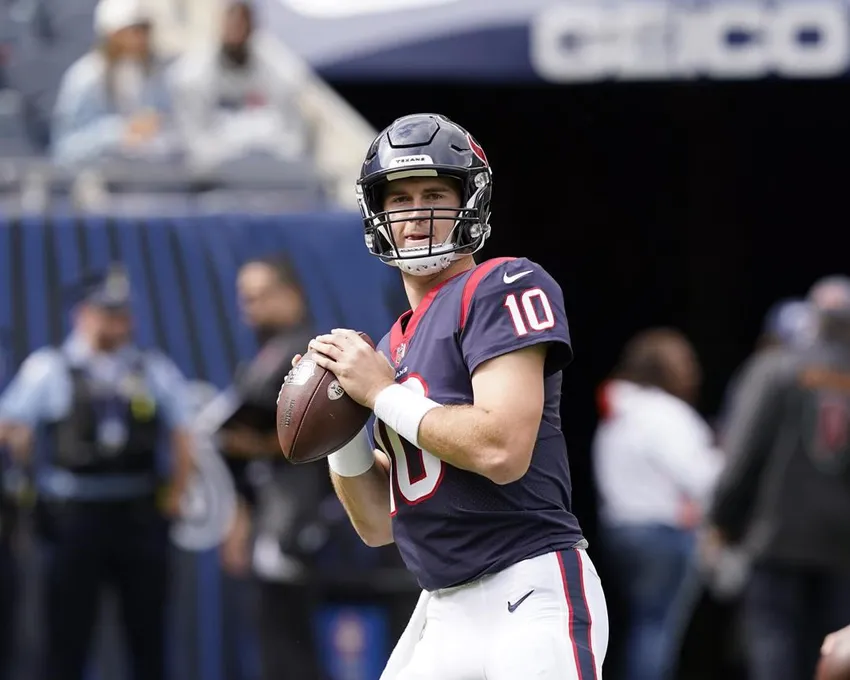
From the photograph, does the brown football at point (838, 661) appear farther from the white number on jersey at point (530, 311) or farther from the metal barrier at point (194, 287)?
the metal barrier at point (194, 287)

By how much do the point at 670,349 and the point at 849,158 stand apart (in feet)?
17.3

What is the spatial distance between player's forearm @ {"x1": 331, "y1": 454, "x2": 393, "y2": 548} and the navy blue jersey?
23 cm

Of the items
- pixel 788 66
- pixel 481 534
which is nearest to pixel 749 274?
pixel 788 66

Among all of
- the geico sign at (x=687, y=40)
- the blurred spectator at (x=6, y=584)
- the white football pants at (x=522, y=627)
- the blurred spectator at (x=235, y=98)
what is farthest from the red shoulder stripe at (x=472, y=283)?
the geico sign at (x=687, y=40)

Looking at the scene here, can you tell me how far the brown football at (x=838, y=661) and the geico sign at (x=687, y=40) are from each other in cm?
757

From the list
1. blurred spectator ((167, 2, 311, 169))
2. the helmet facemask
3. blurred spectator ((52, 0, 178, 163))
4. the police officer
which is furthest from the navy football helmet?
blurred spectator ((52, 0, 178, 163))

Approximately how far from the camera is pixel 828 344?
7.45 metres

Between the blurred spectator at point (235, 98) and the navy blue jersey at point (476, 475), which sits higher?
the blurred spectator at point (235, 98)

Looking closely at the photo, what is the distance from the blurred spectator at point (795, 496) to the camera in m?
7.27

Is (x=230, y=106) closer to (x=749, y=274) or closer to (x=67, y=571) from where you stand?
(x=67, y=571)

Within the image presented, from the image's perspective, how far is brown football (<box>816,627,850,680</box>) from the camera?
3215 mm

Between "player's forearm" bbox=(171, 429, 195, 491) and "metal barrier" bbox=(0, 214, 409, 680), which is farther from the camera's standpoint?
"metal barrier" bbox=(0, 214, 409, 680)

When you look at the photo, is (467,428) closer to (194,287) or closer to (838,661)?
(838,661)

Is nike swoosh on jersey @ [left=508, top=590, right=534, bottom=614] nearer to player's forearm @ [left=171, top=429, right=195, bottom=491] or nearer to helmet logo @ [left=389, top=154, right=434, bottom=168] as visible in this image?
helmet logo @ [left=389, top=154, right=434, bottom=168]
